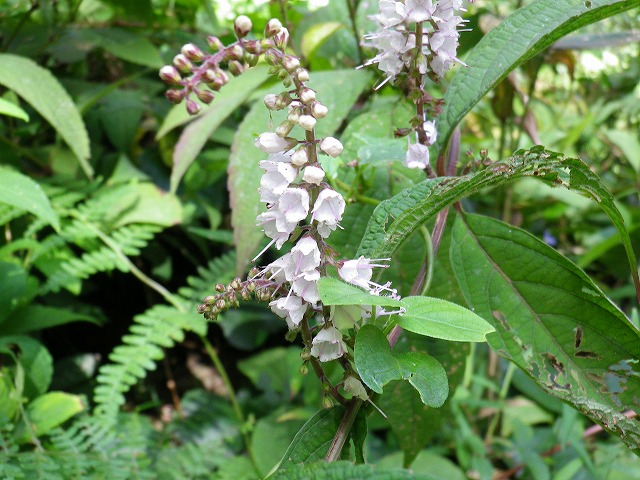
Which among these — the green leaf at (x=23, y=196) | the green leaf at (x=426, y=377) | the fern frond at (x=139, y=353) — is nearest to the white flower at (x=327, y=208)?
the green leaf at (x=426, y=377)

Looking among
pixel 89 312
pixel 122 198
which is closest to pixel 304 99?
pixel 122 198

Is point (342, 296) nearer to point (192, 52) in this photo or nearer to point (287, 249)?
point (192, 52)

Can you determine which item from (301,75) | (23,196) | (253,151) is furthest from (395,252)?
(23,196)

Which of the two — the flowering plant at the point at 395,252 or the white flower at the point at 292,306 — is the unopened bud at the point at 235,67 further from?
the white flower at the point at 292,306

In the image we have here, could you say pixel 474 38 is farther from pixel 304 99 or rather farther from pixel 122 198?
pixel 304 99

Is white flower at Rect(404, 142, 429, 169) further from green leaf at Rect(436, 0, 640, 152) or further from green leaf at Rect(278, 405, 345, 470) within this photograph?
green leaf at Rect(278, 405, 345, 470)
